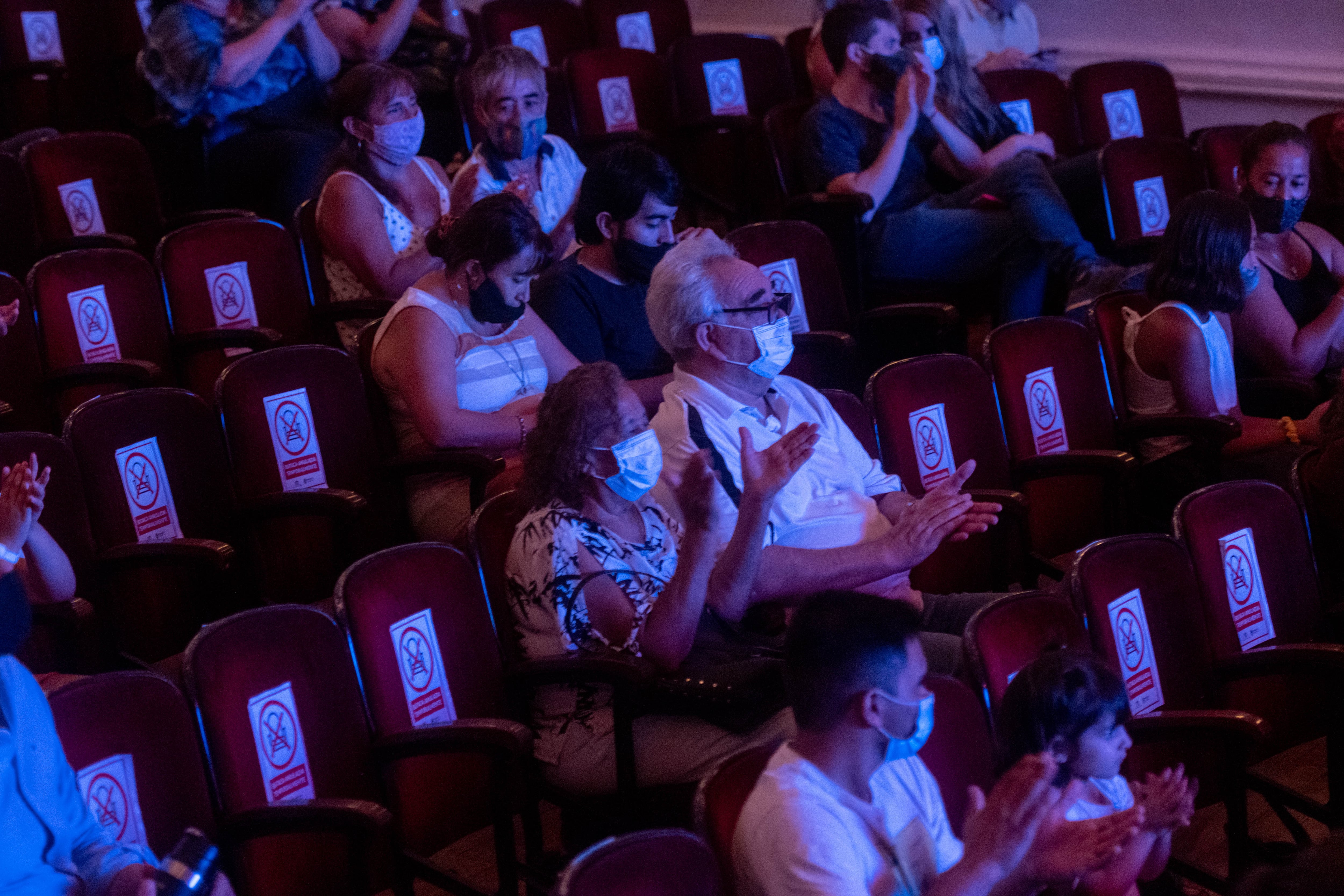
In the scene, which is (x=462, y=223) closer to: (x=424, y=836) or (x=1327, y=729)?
(x=424, y=836)

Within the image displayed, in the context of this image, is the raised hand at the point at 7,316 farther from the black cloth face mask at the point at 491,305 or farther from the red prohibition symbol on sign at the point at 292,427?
the black cloth face mask at the point at 491,305

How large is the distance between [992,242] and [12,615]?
9.64ft

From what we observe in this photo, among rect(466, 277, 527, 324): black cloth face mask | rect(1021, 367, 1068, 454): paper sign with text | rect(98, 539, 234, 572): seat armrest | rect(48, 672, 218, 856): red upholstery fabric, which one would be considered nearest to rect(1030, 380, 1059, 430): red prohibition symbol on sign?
rect(1021, 367, 1068, 454): paper sign with text

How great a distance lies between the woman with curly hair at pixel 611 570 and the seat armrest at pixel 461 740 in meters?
0.14

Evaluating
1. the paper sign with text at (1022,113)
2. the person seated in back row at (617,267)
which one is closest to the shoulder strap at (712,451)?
the person seated in back row at (617,267)

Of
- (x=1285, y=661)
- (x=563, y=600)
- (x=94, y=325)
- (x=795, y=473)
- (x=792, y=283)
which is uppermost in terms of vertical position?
(x=94, y=325)

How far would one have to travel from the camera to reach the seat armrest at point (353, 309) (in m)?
3.39

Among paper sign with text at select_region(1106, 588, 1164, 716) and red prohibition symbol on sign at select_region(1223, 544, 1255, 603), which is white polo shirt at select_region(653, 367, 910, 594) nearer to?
paper sign with text at select_region(1106, 588, 1164, 716)

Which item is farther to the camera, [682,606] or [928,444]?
[928,444]

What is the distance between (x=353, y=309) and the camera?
340cm

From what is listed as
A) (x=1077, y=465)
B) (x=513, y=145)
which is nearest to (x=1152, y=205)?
(x=1077, y=465)

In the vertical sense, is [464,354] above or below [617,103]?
below

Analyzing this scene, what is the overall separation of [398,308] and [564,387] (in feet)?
2.52

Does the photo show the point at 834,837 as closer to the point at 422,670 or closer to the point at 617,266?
the point at 422,670
